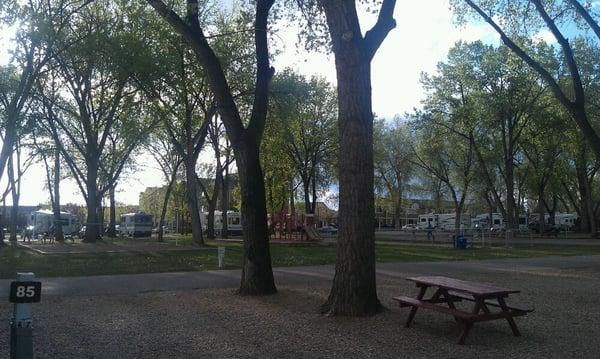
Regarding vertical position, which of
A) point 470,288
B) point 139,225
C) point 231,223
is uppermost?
point 231,223

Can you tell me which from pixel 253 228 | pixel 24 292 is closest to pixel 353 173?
pixel 253 228

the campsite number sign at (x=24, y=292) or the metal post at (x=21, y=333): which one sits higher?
the campsite number sign at (x=24, y=292)

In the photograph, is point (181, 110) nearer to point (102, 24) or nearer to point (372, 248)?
point (102, 24)

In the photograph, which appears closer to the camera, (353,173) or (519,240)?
(353,173)

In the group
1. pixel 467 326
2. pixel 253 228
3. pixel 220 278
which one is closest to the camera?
pixel 467 326

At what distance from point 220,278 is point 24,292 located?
9256 millimetres

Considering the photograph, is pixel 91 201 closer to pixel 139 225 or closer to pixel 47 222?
pixel 47 222

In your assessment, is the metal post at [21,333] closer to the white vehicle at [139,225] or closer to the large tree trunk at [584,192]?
the large tree trunk at [584,192]

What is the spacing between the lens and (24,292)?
16.9 ft

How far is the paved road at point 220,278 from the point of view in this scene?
40.7ft

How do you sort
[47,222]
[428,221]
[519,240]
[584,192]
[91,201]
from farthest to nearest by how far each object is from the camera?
[428,221] < [584,192] < [47,222] < [519,240] < [91,201]

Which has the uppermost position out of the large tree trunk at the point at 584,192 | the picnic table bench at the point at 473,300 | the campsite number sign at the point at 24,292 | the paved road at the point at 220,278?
the large tree trunk at the point at 584,192

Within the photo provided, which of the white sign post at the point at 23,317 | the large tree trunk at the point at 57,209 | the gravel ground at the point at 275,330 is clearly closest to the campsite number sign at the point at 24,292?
the white sign post at the point at 23,317

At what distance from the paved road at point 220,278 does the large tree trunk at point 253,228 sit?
63.9 inches
